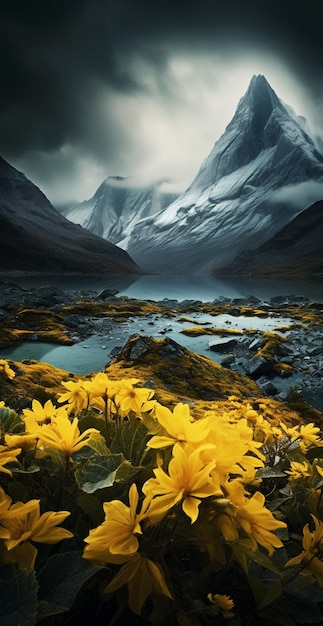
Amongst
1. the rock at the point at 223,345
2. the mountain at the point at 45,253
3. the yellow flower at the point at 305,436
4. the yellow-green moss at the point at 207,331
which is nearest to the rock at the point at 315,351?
the rock at the point at 223,345

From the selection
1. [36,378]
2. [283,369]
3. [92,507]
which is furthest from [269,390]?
[92,507]

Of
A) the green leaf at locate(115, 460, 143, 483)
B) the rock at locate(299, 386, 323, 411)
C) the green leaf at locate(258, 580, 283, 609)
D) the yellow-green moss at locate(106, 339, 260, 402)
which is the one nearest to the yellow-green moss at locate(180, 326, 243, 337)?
the yellow-green moss at locate(106, 339, 260, 402)

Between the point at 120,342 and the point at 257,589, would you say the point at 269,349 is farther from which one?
the point at 257,589

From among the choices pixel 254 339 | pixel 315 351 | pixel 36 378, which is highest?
pixel 315 351

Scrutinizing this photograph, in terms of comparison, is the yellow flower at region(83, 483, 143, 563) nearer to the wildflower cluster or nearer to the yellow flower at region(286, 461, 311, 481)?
the wildflower cluster

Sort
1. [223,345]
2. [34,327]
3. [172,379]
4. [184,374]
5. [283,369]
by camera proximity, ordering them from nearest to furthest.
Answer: [172,379]
[184,374]
[283,369]
[223,345]
[34,327]

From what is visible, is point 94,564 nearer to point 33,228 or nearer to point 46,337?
point 46,337

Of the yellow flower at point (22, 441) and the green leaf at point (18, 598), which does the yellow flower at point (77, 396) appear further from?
the green leaf at point (18, 598)

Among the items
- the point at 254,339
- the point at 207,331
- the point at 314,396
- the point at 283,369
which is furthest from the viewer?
the point at 207,331
